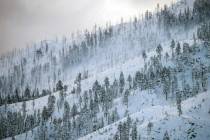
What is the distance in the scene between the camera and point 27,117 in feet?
539

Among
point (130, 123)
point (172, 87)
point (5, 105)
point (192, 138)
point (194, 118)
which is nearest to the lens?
point (192, 138)

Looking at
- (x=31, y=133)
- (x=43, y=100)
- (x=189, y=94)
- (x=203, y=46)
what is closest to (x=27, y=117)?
(x=31, y=133)

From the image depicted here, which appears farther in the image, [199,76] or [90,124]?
[199,76]

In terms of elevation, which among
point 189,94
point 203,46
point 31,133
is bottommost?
point 31,133

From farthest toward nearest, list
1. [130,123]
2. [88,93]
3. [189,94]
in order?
[88,93] → [189,94] → [130,123]

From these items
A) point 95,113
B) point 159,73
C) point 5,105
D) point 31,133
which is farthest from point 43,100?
point 159,73

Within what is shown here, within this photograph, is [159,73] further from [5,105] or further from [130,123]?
[5,105]

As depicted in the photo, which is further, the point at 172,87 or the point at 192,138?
the point at 172,87

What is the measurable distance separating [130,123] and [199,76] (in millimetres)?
65078

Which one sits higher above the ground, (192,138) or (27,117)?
(192,138)

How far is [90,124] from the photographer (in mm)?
137500

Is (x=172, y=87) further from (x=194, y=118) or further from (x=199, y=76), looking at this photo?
(x=194, y=118)

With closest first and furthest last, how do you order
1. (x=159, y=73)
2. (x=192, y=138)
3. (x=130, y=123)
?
(x=192, y=138) < (x=130, y=123) < (x=159, y=73)

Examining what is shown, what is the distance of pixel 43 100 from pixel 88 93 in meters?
31.1
